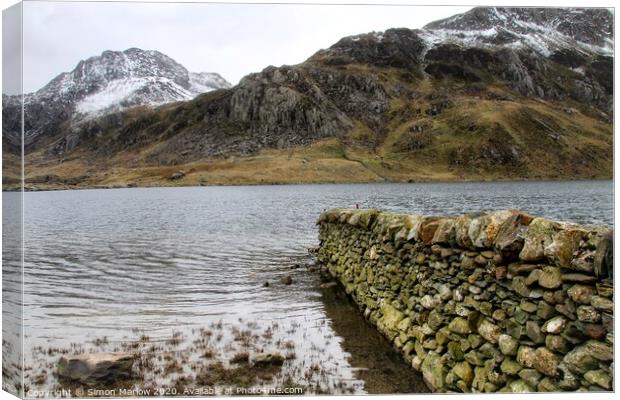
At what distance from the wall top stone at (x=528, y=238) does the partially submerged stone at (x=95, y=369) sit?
5.65m

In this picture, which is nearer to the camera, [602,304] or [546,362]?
[602,304]

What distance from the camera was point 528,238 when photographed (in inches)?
253

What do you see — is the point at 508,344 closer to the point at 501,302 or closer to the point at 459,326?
the point at 501,302

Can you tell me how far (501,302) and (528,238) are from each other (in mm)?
1114

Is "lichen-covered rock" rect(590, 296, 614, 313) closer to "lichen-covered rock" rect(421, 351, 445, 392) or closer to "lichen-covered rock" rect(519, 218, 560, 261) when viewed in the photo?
"lichen-covered rock" rect(519, 218, 560, 261)

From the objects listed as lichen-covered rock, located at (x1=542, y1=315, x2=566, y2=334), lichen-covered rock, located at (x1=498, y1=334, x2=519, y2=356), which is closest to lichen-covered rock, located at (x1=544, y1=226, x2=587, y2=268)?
lichen-covered rock, located at (x1=542, y1=315, x2=566, y2=334)

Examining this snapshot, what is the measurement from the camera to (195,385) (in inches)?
314

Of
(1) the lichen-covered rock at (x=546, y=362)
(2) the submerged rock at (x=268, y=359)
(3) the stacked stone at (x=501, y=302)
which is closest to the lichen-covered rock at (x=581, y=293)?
(3) the stacked stone at (x=501, y=302)

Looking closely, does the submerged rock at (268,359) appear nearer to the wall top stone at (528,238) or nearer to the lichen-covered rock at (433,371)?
the lichen-covered rock at (433,371)

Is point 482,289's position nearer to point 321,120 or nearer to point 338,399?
point 338,399

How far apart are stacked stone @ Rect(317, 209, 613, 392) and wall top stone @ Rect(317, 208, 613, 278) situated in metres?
0.01

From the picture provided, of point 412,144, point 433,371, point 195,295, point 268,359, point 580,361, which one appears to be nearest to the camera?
point 580,361

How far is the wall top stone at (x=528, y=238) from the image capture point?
18.1 ft

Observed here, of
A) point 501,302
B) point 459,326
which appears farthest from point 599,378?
point 459,326
